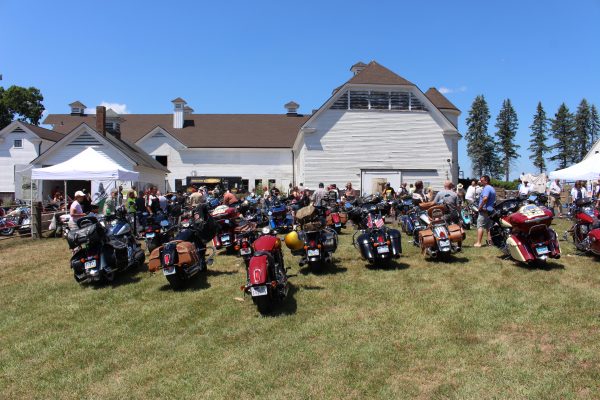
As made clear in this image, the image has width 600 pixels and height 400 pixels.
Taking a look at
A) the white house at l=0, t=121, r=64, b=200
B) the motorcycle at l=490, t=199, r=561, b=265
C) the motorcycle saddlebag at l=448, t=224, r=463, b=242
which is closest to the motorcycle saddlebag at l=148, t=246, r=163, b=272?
the motorcycle saddlebag at l=448, t=224, r=463, b=242

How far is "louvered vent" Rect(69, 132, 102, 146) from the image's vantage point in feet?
103

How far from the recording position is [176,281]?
795 cm

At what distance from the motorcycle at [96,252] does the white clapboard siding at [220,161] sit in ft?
97.8

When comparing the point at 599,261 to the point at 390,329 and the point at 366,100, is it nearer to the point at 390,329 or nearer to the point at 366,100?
the point at 390,329

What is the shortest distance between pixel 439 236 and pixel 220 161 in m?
31.6

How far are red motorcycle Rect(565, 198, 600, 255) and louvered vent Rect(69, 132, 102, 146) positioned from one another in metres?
29.5

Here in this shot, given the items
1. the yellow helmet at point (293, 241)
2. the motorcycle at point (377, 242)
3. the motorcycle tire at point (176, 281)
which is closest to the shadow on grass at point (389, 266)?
the motorcycle at point (377, 242)

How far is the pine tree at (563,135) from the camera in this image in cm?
8000

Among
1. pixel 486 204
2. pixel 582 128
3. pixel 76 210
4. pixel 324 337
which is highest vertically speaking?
pixel 582 128

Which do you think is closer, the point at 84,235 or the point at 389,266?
the point at 84,235

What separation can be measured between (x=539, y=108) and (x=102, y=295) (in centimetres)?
9537

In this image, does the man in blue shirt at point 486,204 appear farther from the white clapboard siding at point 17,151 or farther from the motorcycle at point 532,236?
the white clapboard siding at point 17,151

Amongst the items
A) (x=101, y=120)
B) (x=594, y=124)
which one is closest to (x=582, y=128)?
(x=594, y=124)

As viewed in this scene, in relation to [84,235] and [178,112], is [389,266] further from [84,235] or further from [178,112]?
[178,112]
